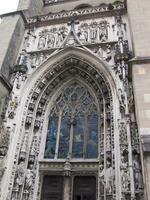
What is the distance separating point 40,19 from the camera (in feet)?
34.4

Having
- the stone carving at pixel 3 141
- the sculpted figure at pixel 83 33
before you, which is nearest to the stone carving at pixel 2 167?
the stone carving at pixel 3 141

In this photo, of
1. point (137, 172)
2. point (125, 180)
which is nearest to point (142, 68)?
point (137, 172)

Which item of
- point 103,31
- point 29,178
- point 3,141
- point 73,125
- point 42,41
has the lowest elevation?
point 29,178

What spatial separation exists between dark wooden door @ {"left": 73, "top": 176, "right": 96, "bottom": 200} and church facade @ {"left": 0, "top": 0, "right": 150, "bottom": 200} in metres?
0.03

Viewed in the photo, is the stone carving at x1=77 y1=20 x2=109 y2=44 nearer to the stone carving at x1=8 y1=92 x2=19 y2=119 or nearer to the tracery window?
the tracery window

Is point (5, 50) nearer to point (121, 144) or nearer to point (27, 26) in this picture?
point (27, 26)

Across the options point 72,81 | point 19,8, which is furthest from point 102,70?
point 19,8

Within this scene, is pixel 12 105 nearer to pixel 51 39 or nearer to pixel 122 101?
pixel 51 39

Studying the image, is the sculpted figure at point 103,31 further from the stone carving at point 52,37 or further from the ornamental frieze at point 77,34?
the stone carving at point 52,37

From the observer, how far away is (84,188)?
22.9 feet

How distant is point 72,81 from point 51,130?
6.90 ft

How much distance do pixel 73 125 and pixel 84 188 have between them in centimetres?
204

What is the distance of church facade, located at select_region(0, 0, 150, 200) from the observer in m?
6.31

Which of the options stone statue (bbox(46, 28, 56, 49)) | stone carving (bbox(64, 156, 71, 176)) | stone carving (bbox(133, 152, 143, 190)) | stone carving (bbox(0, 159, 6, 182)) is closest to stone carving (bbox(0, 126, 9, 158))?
stone carving (bbox(0, 159, 6, 182))
